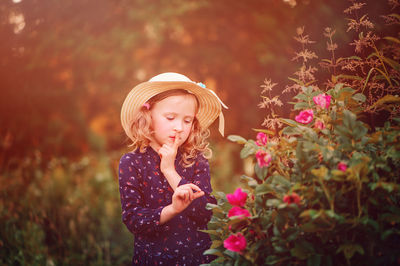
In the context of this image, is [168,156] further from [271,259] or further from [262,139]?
[271,259]

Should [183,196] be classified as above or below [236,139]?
below

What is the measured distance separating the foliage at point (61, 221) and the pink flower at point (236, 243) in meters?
2.67

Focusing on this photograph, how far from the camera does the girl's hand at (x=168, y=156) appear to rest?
2244mm

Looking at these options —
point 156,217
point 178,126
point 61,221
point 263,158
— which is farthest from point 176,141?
point 61,221

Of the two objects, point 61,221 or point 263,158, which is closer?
point 263,158

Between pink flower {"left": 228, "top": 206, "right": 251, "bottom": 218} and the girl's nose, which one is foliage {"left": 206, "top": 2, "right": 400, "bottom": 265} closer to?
pink flower {"left": 228, "top": 206, "right": 251, "bottom": 218}

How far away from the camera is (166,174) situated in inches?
88.0

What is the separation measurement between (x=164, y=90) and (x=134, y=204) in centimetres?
76

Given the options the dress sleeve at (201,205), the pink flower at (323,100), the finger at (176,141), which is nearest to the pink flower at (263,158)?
the pink flower at (323,100)

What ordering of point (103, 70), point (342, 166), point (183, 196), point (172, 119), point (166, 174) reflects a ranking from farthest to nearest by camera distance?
point (103, 70)
point (172, 119)
point (166, 174)
point (183, 196)
point (342, 166)

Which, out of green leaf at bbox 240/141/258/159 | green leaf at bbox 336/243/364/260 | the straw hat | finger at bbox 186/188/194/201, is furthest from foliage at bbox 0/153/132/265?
green leaf at bbox 336/243/364/260

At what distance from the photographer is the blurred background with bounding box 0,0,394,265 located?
3.72 meters

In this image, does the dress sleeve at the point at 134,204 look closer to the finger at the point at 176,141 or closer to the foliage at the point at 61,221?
the finger at the point at 176,141

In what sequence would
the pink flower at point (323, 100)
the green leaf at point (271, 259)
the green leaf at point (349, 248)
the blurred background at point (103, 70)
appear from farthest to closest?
the blurred background at point (103, 70)
the pink flower at point (323, 100)
the green leaf at point (271, 259)
the green leaf at point (349, 248)
